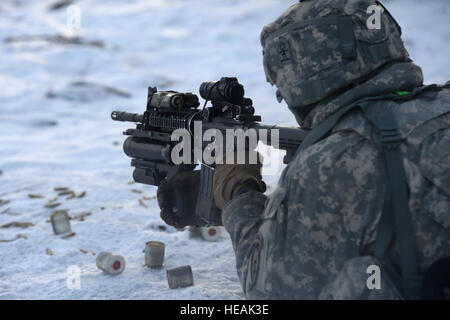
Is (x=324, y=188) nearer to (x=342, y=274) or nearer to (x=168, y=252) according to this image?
(x=342, y=274)

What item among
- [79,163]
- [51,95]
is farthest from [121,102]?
[79,163]

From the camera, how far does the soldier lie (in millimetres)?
1687

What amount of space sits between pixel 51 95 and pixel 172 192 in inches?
316

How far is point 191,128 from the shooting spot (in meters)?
3.36

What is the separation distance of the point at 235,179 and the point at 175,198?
1145 millimetres

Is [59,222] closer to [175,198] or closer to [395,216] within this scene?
[175,198]

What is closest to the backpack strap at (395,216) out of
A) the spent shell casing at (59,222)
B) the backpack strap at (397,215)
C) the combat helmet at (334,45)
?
the backpack strap at (397,215)

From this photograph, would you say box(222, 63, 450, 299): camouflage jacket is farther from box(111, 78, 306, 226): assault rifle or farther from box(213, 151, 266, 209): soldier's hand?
box(111, 78, 306, 226): assault rifle

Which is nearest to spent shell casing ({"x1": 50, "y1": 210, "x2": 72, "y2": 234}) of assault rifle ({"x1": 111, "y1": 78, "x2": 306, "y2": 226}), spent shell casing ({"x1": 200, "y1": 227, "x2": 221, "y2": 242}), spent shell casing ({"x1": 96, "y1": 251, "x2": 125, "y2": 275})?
spent shell casing ({"x1": 96, "y1": 251, "x2": 125, "y2": 275})

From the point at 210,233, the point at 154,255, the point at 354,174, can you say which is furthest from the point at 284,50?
the point at 210,233

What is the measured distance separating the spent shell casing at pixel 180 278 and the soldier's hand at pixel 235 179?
48.5 inches

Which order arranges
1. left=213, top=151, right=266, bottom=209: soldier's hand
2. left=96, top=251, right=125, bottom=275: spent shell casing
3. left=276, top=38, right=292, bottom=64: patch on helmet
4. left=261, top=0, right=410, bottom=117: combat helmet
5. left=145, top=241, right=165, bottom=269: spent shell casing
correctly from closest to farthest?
left=261, top=0, right=410, bottom=117: combat helmet, left=276, top=38, right=292, bottom=64: patch on helmet, left=213, top=151, right=266, bottom=209: soldier's hand, left=96, top=251, right=125, bottom=275: spent shell casing, left=145, top=241, right=165, bottom=269: spent shell casing
